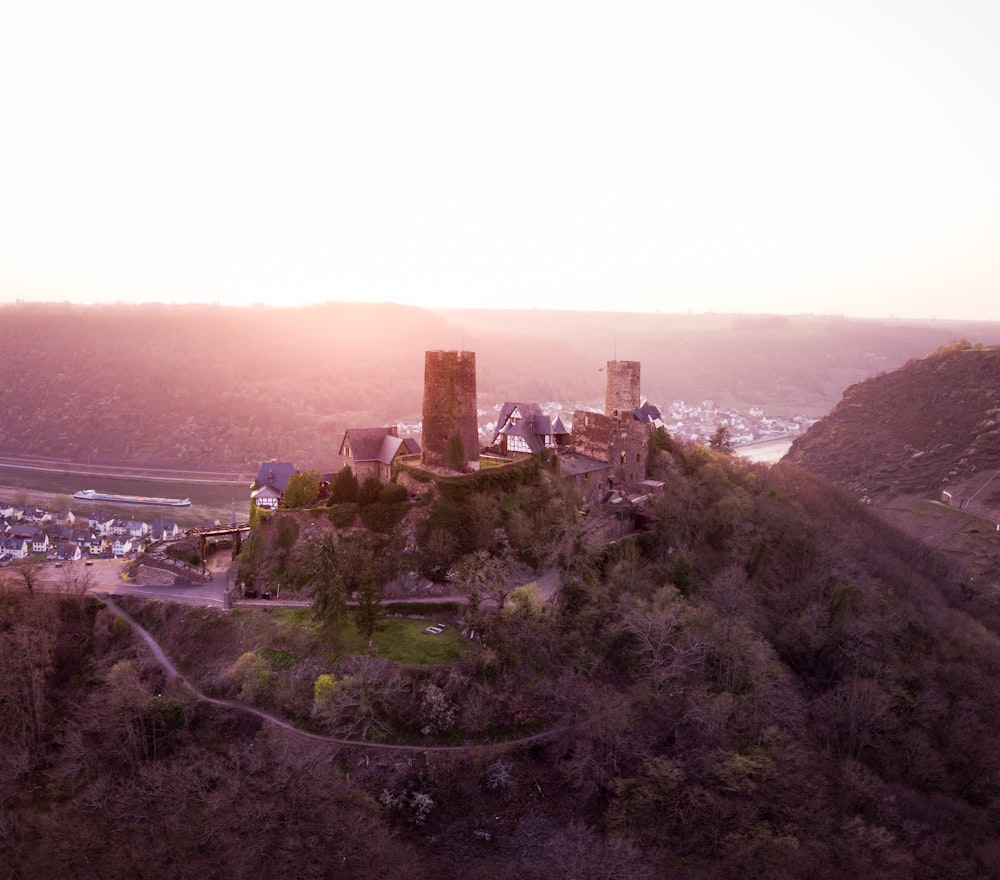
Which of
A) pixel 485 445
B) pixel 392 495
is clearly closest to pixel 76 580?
pixel 392 495

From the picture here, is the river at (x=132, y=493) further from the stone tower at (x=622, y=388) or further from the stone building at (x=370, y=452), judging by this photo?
the stone tower at (x=622, y=388)

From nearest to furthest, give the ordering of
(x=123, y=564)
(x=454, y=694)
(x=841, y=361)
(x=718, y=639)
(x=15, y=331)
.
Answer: (x=454, y=694), (x=718, y=639), (x=123, y=564), (x=15, y=331), (x=841, y=361)

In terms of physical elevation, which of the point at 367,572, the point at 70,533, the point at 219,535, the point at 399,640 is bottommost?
the point at 70,533

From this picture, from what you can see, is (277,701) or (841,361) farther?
(841,361)

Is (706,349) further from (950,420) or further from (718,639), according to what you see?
(718,639)

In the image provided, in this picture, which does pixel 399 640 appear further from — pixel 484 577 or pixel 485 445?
pixel 485 445

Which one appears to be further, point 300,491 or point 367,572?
point 300,491

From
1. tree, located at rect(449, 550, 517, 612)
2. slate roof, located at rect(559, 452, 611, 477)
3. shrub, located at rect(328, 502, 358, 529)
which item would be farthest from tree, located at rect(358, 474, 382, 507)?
slate roof, located at rect(559, 452, 611, 477)

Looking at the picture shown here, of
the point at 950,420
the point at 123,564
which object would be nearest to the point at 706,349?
the point at 950,420
